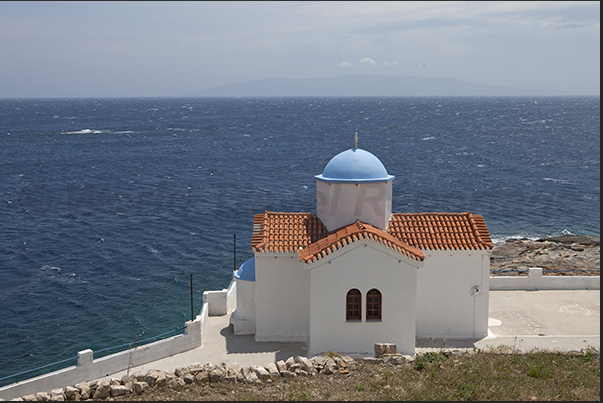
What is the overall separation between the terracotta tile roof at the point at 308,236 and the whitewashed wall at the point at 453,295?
168 cm

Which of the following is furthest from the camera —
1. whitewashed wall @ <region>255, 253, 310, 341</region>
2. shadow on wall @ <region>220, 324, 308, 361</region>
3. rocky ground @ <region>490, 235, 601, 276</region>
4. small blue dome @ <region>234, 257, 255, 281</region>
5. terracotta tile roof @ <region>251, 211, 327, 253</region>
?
rocky ground @ <region>490, 235, 601, 276</region>

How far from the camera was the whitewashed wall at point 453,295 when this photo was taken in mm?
24328

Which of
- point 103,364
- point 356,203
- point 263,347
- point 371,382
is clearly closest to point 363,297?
point 356,203

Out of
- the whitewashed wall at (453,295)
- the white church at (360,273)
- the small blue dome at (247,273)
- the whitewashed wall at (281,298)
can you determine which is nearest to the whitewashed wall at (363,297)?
the white church at (360,273)

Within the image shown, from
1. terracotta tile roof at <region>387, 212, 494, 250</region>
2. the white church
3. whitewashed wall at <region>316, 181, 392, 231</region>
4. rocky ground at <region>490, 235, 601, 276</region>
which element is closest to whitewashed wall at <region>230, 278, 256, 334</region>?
the white church

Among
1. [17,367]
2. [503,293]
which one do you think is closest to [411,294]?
[503,293]

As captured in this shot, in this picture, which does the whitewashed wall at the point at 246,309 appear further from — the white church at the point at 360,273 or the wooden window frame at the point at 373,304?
the wooden window frame at the point at 373,304

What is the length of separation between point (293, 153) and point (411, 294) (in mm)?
88930

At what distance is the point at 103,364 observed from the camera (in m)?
23.5

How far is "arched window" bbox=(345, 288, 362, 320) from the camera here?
22.7m

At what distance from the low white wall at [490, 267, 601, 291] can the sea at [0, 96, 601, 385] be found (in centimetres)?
1475

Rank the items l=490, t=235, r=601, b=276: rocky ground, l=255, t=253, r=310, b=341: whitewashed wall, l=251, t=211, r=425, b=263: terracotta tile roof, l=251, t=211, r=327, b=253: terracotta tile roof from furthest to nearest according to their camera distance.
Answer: l=490, t=235, r=601, b=276: rocky ground < l=255, t=253, r=310, b=341: whitewashed wall < l=251, t=211, r=327, b=253: terracotta tile roof < l=251, t=211, r=425, b=263: terracotta tile roof

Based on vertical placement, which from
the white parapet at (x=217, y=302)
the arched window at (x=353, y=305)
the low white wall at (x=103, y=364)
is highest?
the arched window at (x=353, y=305)

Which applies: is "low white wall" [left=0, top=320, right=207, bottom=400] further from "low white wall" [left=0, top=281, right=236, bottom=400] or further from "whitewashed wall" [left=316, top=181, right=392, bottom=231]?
"whitewashed wall" [left=316, top=181, right=392, bottom=231]
